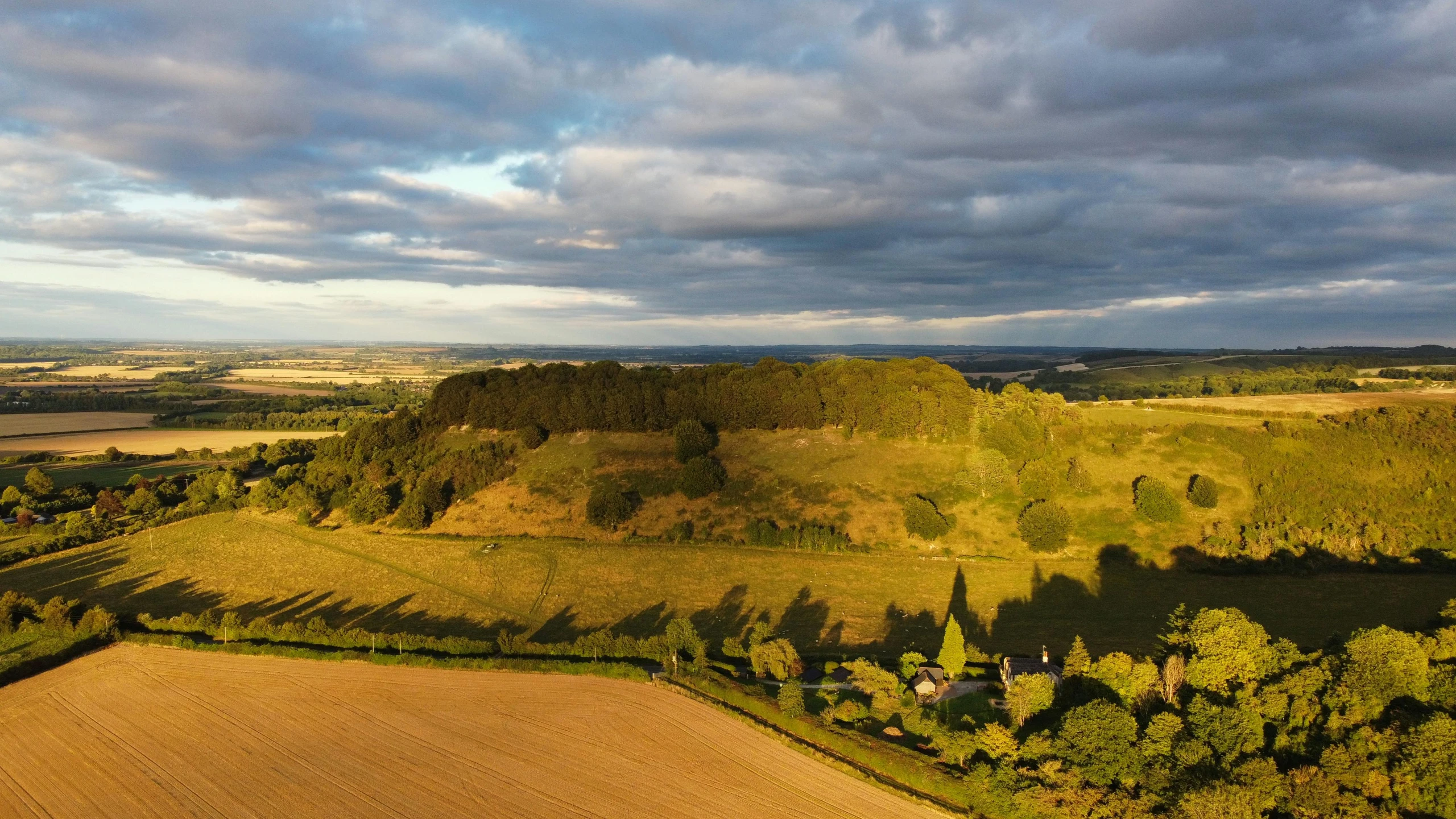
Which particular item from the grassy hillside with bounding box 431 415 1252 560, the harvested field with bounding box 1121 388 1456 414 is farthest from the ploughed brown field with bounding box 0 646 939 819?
the harvested field with bounding box 1121 388 1456 414

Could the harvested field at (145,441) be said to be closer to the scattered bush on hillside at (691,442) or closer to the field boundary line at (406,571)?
the field boundary line at (406,571)

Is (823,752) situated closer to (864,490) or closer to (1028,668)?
(1028,668)

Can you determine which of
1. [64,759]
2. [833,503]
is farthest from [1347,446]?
[64,759]

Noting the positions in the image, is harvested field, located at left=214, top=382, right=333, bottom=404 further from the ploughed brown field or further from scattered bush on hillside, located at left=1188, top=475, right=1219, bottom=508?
scattered bush on hillside, located at left=1188, top=475, right=1219, bottom=508

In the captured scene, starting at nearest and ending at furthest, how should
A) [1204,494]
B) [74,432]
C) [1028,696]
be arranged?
[1028,696] < [1204,494] < [74,432]

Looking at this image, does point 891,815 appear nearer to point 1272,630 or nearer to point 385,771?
point 385,771

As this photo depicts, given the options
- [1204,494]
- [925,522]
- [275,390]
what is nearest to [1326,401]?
[1204,494]
